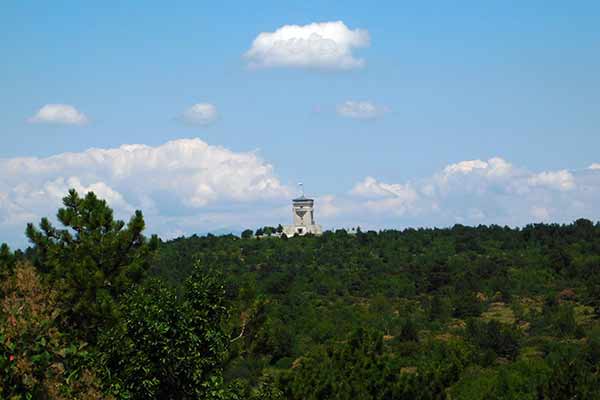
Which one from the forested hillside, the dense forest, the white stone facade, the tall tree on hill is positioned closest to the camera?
the dense forest

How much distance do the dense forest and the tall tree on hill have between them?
6 cm

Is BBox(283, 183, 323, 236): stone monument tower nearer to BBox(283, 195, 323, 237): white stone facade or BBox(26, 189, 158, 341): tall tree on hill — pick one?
BBox(283, 195, 323, 237): white stone facade

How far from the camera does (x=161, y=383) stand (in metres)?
21.7

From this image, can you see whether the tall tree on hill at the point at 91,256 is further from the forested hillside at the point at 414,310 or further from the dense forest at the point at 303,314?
the forested hillside at the point at 414,310

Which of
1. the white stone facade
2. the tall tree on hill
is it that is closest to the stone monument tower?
the white stone facade

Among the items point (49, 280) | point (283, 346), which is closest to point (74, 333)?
point (49, 280)

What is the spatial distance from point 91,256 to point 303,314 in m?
47.7

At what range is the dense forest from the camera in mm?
21531

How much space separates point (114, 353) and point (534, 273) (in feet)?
278

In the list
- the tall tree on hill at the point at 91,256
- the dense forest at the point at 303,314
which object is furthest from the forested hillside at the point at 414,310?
the tall tree on hill at the point at 91,256

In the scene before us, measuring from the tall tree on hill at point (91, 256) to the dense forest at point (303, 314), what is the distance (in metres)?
0.06

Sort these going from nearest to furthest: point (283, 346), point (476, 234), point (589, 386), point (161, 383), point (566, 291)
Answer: point (161, 383) → point (589, 386) → point (283, 346) → point (566, 291) → point (476, 234)

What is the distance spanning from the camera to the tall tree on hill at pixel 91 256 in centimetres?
3572

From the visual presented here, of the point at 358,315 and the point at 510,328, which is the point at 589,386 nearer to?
the point at 510,328
